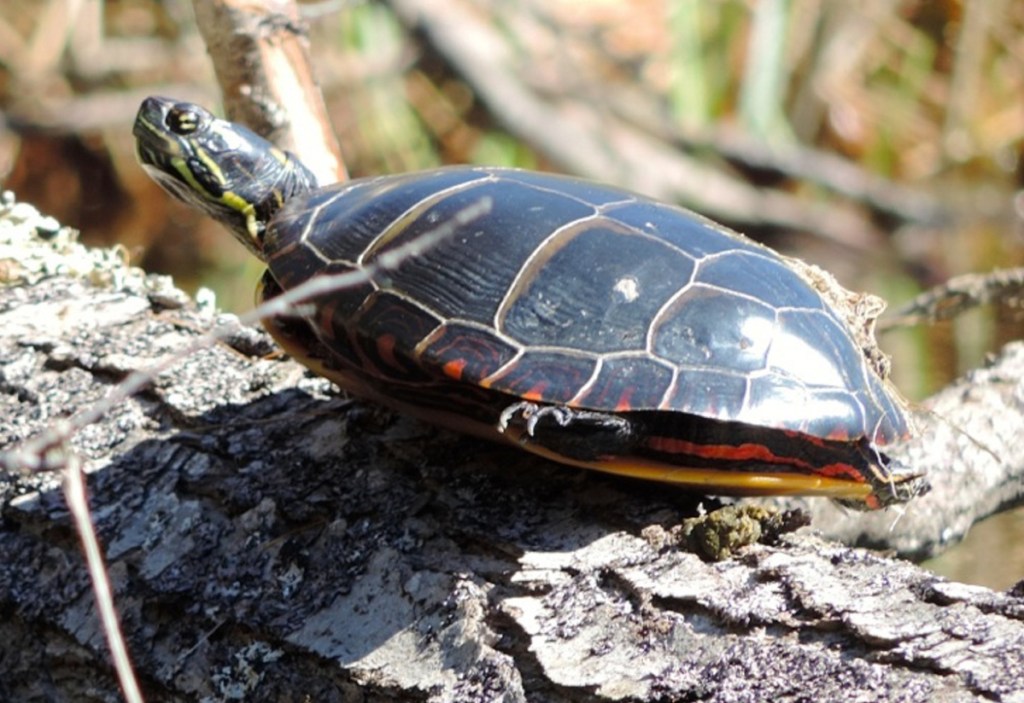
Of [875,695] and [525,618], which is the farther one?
[525,618]

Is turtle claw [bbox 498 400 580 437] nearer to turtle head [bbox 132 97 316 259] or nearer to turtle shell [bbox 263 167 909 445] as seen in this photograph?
turtle shell [bbox 263 167 909 445]

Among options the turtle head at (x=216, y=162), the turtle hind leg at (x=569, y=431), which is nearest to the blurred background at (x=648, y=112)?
the turtle head at (x=216, y=162)

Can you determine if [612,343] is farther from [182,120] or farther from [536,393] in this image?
[182,120]

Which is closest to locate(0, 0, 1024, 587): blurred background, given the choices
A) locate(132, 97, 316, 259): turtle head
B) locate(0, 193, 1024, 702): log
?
locate(132, 97, 316, 259): turtle head

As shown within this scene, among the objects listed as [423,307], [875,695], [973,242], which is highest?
[423,307]

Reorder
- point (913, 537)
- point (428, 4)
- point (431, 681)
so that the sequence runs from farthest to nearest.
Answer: point (428, 4) < point (913, 537) < point (431, 681)

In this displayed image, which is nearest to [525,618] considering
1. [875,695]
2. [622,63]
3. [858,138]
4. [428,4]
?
[875,695]

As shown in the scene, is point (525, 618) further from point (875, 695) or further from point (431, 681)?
point (875, 695)

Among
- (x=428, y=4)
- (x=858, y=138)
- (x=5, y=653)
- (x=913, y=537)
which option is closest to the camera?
(x=5, y=653)
